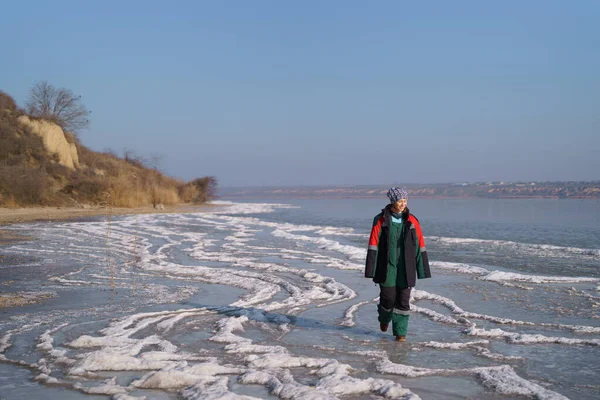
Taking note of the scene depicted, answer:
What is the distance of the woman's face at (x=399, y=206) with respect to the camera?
21.3ft

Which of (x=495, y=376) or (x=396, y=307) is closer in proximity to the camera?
(x=495, y=376)

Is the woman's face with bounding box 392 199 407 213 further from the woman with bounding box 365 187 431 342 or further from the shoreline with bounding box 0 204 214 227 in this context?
the shoreline with bounding box 0 204 214 227

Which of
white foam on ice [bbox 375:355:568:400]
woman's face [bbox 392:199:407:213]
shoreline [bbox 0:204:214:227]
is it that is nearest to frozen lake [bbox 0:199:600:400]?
white foam on ice [bbox 375:355:568:400]

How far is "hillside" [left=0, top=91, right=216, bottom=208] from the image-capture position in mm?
31156

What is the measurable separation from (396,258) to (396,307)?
0.55 m

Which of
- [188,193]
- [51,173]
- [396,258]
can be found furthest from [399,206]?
[188,193]

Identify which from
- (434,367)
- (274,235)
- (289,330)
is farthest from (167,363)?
(274,235)

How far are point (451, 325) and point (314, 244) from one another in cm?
1133

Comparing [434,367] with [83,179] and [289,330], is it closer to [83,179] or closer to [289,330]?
[289,330]

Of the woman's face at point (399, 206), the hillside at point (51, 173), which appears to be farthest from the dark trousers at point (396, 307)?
the hillside at point (51, 173)

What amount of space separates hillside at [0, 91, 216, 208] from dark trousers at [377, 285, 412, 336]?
24.2m

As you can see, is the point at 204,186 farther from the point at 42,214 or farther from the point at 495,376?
the point at 495,376

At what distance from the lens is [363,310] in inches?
329

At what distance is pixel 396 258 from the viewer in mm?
6535
